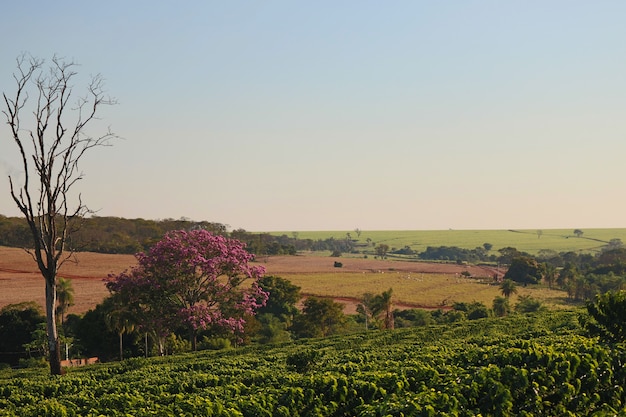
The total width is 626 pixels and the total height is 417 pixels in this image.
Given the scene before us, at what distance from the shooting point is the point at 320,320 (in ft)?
214

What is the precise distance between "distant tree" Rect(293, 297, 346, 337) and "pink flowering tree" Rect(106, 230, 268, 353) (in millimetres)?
21843

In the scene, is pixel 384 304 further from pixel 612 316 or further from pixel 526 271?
pixel 526 271

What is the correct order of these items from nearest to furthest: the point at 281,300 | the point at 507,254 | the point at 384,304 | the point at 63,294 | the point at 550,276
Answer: the point at 63,294
the point at 384,304
the point at 281,300
the point at 550,276
the point at 507,254

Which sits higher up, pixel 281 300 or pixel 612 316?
pixel 612 316

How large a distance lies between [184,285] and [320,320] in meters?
25.3

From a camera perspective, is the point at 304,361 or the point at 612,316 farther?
the point at 304,361

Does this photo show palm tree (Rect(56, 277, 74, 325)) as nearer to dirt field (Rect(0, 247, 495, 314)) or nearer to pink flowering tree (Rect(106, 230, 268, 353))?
dirt field (Rect(0, 247, 495, 314))

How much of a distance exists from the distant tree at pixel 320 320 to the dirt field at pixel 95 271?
76.0 ft

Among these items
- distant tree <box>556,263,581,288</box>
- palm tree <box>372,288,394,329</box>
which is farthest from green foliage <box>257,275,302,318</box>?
distant tree <box>556,263,581,288</box>

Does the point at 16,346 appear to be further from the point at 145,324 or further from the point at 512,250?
the point at 512,250

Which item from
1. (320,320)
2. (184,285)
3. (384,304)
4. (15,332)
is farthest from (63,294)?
(384,304)

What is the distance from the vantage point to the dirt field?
91.8 meters

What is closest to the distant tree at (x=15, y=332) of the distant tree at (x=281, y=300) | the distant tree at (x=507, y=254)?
the distant tree at (x=281, y=300)

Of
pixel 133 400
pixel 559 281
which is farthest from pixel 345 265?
pixel 133 400
